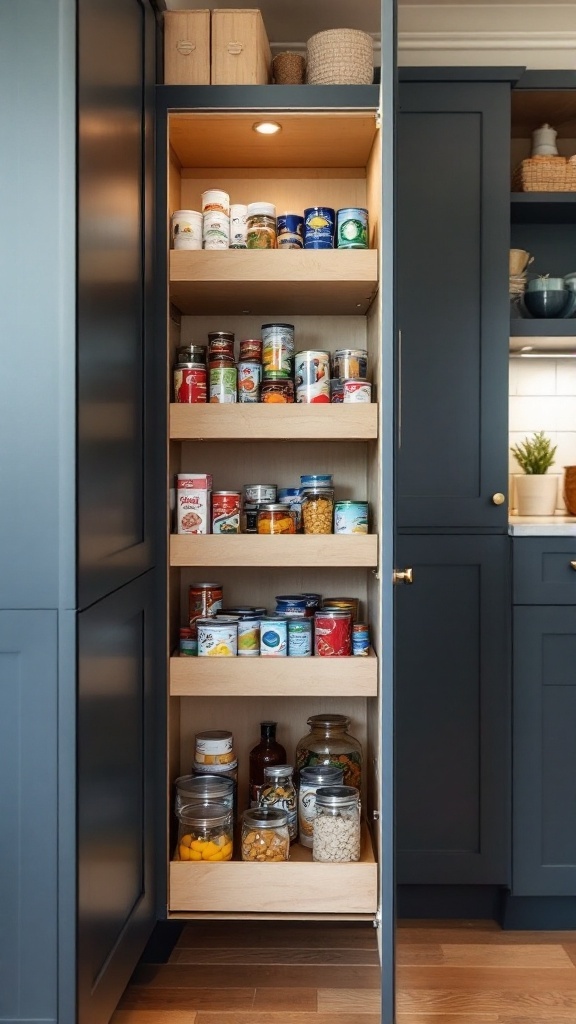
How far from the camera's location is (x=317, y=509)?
2203mm

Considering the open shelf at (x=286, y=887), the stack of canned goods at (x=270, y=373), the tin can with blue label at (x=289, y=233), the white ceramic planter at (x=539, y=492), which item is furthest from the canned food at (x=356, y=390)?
the open shelf at (x=286, y=887)

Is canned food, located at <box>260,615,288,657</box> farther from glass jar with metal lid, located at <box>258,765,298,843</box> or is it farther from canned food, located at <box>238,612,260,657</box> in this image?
glass jar with metal lid, located at <box>258,765,298,843</box>

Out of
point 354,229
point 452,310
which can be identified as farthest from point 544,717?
point 354,229

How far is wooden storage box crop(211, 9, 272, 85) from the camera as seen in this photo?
7.06ft

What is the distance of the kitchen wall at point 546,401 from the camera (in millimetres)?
2834

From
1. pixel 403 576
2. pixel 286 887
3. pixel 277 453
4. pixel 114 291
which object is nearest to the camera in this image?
pixel 114 291

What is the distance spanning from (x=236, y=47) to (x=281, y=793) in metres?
1.77

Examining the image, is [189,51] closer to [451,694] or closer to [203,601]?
[203,601]

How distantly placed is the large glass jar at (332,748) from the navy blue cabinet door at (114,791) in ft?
1.37

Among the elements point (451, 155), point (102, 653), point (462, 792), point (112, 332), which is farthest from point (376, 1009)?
point (451, 155)

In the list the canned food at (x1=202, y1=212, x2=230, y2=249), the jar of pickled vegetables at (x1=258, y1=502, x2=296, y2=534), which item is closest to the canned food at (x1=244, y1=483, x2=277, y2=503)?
the jar of pickled vegetables at (x1=258, y1=502, x2=296, y2=534)

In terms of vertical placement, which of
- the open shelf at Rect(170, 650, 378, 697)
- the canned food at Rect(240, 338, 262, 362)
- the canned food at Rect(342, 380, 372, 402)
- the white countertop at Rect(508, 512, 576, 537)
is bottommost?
the open shelf at Rect(170, 650, 378, 697)

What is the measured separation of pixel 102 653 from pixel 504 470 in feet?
4.12

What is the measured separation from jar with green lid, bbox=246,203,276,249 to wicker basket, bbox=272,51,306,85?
0.35 meters
